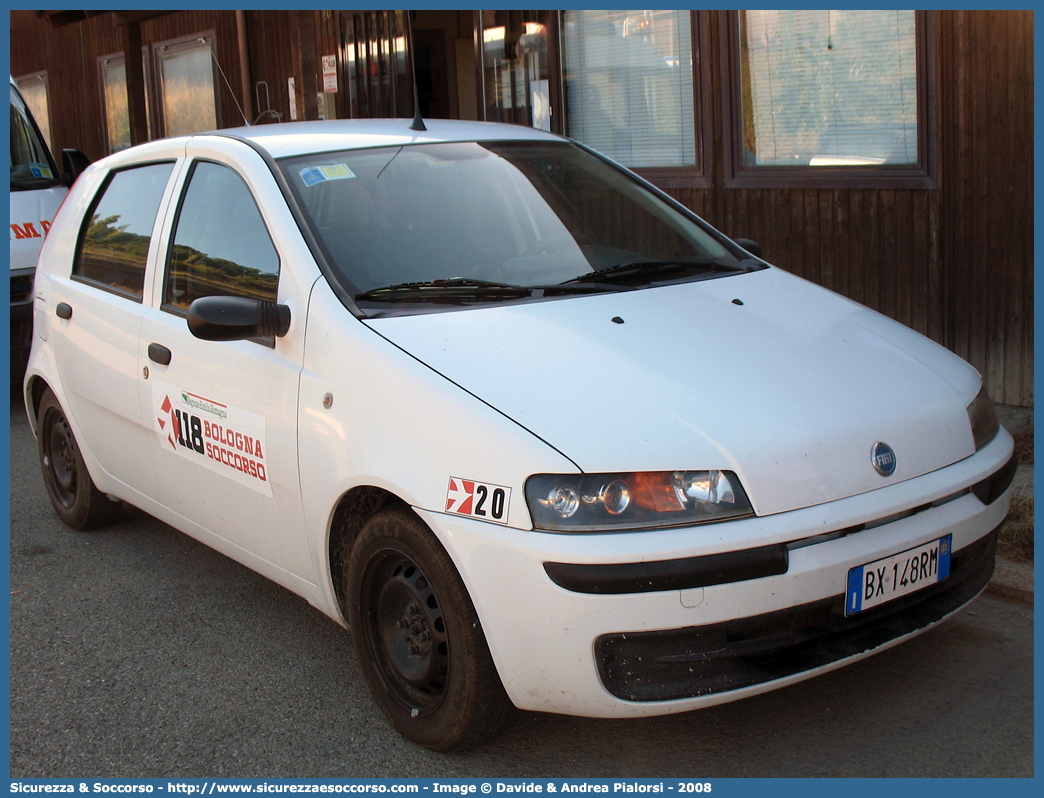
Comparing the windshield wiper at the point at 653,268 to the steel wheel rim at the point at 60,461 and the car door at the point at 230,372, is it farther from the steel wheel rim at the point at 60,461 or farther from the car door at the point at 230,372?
the steel wheel rim at the point at 60,461

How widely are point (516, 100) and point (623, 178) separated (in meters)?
5.21

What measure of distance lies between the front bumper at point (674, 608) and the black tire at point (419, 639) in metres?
0.08

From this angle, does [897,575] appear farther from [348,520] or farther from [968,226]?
[968,226]

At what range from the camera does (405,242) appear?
354 cm

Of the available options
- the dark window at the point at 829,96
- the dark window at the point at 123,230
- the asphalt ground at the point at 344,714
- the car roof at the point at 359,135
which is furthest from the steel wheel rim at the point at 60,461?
the dark window at the point at 829,96

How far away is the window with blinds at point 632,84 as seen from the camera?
8.05 meters

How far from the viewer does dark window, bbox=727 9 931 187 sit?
6410 mm

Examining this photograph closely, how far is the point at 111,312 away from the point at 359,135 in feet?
4.05

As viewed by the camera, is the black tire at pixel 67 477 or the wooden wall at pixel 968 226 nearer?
the black tire at pixel 67 477

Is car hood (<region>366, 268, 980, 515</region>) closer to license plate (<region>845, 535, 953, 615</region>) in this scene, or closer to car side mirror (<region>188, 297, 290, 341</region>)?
license plate (<region>845, 535, 953, 615</region>)

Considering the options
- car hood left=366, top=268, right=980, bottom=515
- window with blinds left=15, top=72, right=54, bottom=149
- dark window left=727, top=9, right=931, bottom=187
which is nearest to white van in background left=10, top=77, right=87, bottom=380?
dark window left=727, top=9, right=931, bottom=187

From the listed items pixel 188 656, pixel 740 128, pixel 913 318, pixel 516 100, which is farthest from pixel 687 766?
pixel 516 100

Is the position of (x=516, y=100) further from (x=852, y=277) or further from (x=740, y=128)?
(x=852, y=277)

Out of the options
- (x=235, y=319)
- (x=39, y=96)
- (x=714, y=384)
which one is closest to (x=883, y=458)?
(x=714, y=384)
